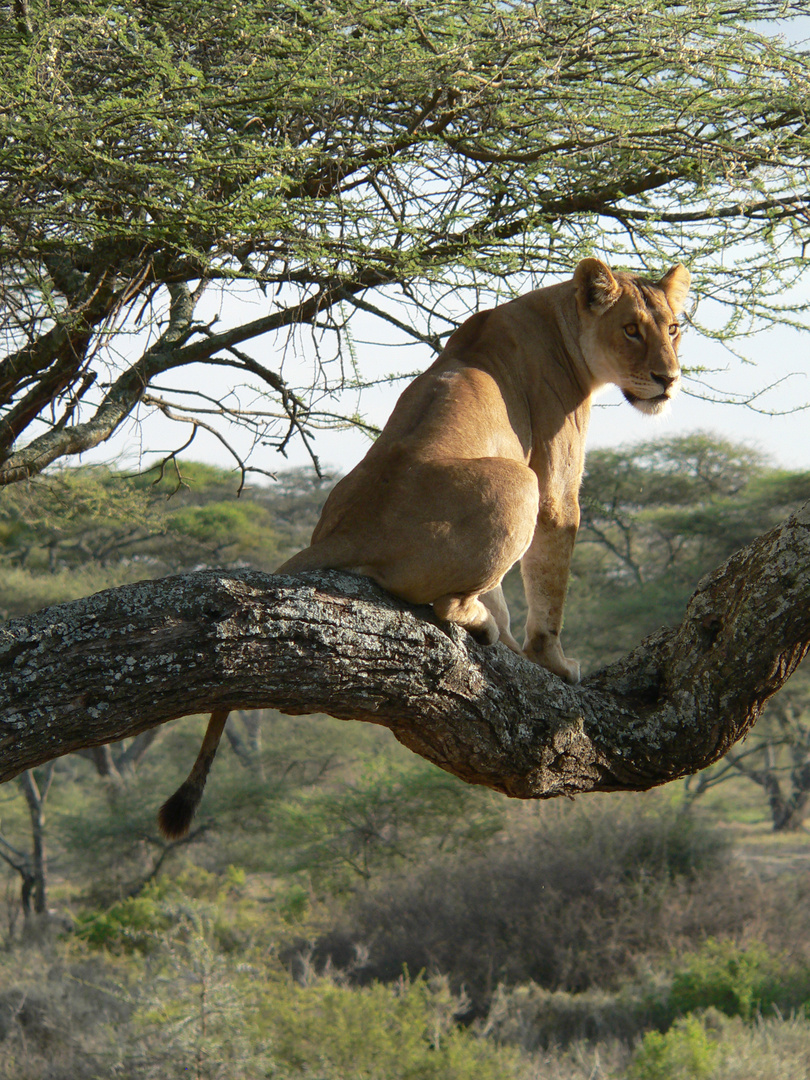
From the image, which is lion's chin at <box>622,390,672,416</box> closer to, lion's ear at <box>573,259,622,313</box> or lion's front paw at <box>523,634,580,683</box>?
lion's ear at <box>573,259,622,313</box>

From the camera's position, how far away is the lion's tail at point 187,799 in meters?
3.02

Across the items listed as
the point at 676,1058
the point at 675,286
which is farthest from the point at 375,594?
the point at 676,1058

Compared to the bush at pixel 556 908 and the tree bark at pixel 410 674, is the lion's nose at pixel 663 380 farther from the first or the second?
the bush at pixel 556 908

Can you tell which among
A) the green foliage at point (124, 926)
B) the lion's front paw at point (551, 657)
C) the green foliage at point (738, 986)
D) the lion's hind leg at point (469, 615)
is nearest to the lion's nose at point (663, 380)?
the lion's front paw at point (551, 657)

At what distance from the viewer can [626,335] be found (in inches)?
163

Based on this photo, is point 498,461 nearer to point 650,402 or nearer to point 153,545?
point 650,402

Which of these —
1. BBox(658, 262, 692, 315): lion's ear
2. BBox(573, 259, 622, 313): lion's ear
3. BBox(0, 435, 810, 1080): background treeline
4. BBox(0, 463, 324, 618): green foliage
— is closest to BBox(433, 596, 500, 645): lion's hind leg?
BBox(573, 259, 622, 313): lion's ear

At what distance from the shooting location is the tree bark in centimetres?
222

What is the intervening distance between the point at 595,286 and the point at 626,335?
0.23 m

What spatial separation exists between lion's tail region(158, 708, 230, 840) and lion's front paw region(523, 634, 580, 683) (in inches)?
53.6

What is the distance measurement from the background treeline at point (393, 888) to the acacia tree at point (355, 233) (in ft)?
6.38

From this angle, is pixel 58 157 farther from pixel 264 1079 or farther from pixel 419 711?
pixel 264 1079

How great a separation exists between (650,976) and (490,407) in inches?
451

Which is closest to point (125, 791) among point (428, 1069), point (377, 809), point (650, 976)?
point (377, 809)
